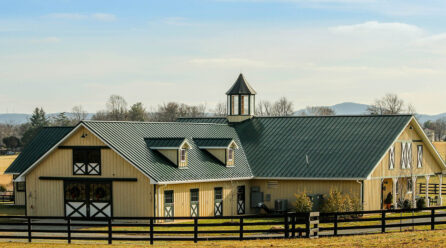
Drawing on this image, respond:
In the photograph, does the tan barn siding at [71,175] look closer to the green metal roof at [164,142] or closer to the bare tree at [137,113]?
the green metal roof at [164,142]

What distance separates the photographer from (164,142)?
41031mm

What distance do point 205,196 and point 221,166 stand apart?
2.63 metres

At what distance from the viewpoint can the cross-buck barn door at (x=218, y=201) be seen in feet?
138

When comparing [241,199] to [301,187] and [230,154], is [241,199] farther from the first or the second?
[301,187]

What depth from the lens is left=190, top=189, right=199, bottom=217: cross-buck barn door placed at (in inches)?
1594

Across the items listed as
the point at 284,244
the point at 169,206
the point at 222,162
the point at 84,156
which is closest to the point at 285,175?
the point at 222,162

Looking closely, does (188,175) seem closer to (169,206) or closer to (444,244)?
(169,206)

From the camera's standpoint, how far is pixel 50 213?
40.4 metres

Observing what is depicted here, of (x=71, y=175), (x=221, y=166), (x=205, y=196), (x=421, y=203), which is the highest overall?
(x=221, y=166)

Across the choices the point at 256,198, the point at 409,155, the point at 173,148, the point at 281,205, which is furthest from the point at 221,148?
the point at 409,155

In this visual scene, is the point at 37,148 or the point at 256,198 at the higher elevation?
the point at 37,148

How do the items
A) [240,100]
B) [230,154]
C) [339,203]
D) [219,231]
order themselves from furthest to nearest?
[240,100]
[230,154]
[339,203]
[219,231]

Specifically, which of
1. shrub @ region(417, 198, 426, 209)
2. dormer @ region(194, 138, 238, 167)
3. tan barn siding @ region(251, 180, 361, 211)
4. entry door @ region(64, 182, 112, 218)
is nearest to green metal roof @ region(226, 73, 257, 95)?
dormer @ region(194, 138, 238, 167)

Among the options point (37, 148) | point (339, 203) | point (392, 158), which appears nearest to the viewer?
point (339, 203)
